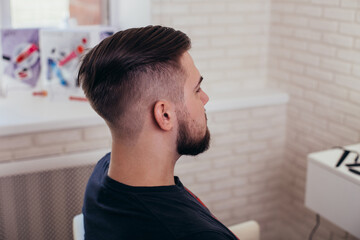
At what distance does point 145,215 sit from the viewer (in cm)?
115

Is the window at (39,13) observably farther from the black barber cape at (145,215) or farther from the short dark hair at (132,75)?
the black barber cape at (145,215)

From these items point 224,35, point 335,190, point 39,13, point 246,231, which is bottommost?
point 246,231

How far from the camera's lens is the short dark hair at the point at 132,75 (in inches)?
48.3

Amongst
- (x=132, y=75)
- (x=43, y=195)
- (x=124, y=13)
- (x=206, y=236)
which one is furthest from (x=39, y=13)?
(x=206, y=236)

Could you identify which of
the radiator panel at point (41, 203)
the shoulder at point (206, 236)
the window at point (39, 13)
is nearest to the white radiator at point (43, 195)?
the radiator panel at point (41, 203)

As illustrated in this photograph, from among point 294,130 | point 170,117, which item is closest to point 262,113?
point 294,130

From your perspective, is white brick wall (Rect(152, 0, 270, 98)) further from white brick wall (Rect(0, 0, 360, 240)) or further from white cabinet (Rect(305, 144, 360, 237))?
white cabinet (Rect(305, 144, 360, 237))

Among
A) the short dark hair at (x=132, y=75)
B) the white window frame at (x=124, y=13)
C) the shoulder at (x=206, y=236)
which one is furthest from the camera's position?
the white window frame at (x=124, y=13)

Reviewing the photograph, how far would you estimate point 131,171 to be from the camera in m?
1.28

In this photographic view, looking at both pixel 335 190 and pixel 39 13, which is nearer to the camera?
pixel 335 190

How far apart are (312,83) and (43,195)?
4.98ft

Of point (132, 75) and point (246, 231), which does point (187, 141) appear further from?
point (246, 231)

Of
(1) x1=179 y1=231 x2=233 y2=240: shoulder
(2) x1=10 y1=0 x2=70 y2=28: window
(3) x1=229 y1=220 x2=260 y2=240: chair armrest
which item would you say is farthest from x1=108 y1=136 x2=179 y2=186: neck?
(2) x1=10 y1=0 x2=70 y2=28: window

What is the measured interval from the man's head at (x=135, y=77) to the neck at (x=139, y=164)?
3 cm
